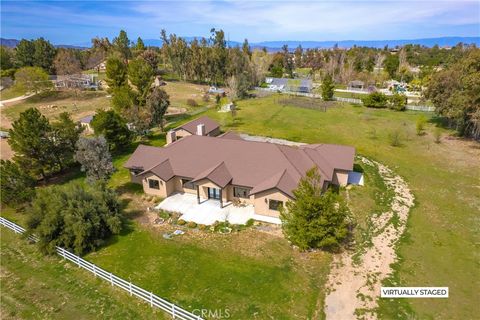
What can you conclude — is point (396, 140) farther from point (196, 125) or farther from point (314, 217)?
point (196, 125)

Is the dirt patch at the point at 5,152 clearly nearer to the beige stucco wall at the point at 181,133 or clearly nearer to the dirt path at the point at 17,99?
the beige stucco wall at the point at 181,133

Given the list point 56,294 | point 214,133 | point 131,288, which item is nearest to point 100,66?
point 214,133

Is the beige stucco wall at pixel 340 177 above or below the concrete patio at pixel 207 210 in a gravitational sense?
above

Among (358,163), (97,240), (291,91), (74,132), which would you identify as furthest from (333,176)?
(291,91)

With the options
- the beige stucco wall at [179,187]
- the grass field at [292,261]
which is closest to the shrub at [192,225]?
the grass field at [292,261]

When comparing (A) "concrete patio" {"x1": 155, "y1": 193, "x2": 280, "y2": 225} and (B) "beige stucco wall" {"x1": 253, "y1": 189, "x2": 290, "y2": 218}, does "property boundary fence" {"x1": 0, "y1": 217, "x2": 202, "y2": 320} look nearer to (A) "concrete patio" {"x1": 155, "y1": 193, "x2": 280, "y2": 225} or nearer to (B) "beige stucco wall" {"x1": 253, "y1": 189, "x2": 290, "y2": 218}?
(A) "concrete patio" {"x1": 155, "y1": 193, "x2": 280, "y2": 225}

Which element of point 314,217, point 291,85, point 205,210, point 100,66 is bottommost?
point 205,210
